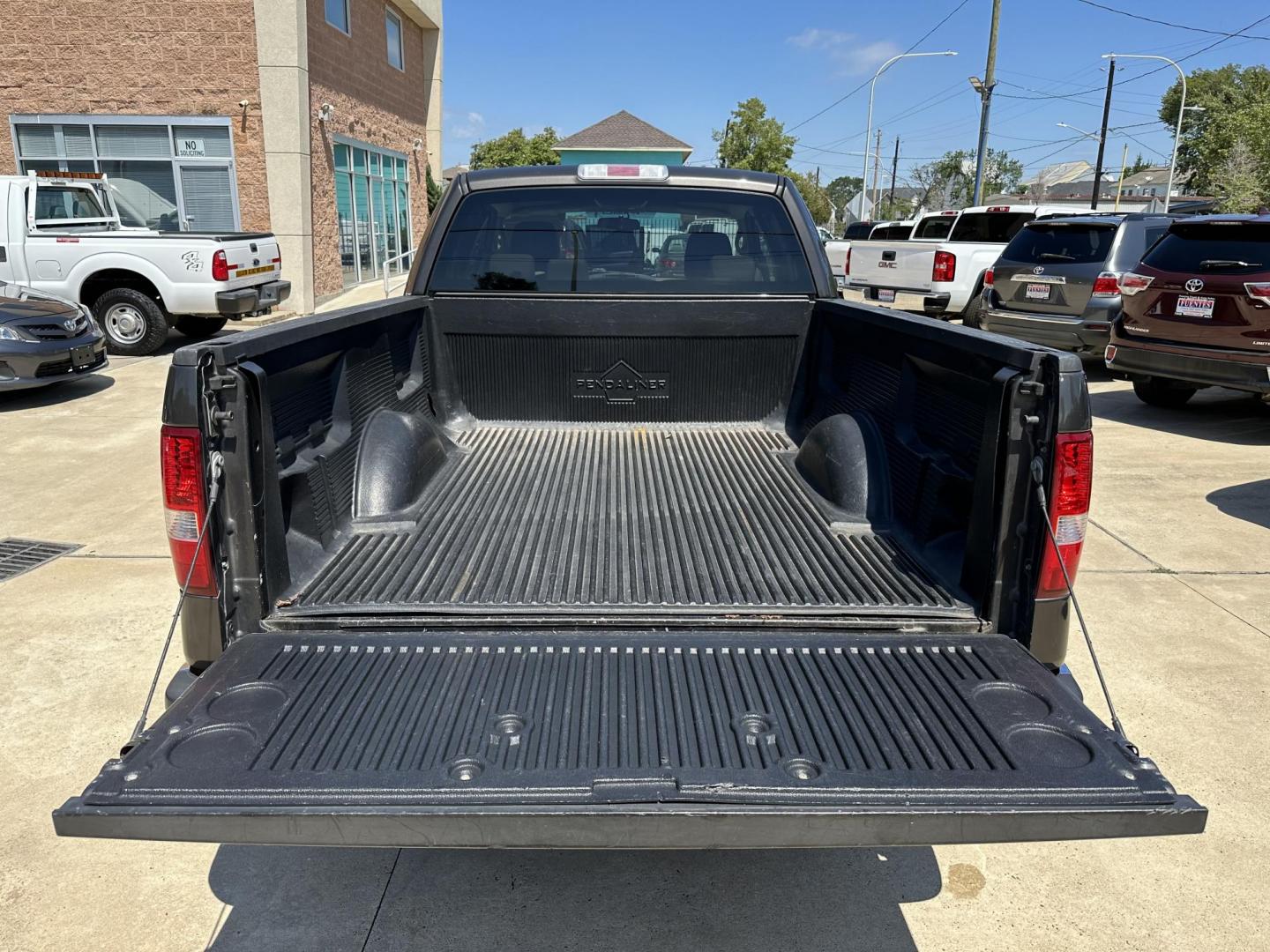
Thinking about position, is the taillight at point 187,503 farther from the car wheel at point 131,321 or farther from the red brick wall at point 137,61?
the red brick wall at point 137,61

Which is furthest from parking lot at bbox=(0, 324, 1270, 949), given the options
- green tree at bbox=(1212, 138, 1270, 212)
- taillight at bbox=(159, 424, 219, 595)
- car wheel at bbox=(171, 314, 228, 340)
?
green tree at bbox=(1212, 138, 1270, 212)

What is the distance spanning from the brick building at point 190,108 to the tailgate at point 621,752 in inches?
559

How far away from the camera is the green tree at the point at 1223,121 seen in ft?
138

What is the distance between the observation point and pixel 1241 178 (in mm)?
39781

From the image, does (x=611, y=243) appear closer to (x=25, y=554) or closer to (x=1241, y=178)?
(x=25, y=554)

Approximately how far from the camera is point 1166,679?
402cm

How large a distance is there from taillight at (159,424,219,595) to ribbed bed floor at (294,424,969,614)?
1.08 feet

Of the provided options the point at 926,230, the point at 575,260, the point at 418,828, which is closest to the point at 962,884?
the point at 418,828

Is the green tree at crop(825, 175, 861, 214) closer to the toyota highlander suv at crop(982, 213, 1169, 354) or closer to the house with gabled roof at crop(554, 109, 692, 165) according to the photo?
the house with gabled roof at crop(554, 109, 692, 165)

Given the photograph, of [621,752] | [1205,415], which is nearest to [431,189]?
[1205,415]

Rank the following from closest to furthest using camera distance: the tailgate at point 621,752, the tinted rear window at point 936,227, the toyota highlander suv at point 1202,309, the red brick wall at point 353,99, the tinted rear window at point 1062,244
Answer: the tailgate at point 621,752, the toyota highlander suv at point 1202,309, the tinted rear window at point 1062,244, the red brick wall at point 353,99, the tinted rear window at point 936,227

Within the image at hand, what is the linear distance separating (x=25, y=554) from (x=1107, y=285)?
10.6 meters

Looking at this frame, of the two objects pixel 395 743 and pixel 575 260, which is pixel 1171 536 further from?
pixel 395 743

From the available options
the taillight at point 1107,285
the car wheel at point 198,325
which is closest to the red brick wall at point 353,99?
the car wheel at point 198,325
